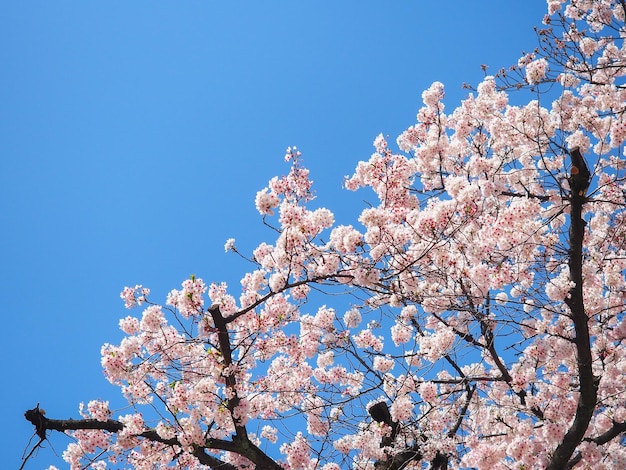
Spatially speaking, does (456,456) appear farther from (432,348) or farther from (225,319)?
(225,319)

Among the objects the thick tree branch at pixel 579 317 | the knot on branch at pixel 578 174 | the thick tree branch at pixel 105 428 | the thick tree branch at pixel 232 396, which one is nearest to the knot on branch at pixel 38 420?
the thick tree branch at pixel 105 428

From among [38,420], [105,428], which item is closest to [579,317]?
[105,428]

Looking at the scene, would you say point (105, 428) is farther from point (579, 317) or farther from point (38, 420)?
point (579, 317)

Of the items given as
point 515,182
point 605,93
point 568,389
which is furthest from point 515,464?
point 605,93

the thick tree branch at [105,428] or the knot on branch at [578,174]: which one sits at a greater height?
the knot on branch at [578,174]

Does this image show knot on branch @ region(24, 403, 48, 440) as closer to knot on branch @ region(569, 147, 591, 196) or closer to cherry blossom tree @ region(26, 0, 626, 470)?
cherry blossom tree @ region(26, 0, 626, 470)

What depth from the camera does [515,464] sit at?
6578mm

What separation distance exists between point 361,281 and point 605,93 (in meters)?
5.44

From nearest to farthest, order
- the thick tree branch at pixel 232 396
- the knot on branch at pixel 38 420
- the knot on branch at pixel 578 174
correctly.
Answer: the knot on branch at pixel 578 174 → the knot on branch at pixel 38 420 → the thick tree branch at pixel 232 396

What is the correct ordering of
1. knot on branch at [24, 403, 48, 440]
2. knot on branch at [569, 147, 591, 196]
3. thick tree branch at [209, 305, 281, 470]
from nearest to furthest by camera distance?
knot on branch at [569, 147, 591, 196] < knot on branch at [24, 403, 48, 440] < thick tree branch at [209, 305, 281, 470]

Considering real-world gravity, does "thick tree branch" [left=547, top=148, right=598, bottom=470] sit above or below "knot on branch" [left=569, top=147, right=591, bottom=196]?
below

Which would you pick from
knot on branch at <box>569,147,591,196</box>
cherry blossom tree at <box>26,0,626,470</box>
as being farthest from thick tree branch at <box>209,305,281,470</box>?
knot on branch at <box>569,147,591,196</box>

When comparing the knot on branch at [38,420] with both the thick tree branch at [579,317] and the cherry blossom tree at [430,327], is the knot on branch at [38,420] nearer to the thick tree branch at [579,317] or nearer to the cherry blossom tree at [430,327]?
the cherry blossom tree at [430,327]

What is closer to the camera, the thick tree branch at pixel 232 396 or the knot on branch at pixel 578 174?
the knot on branch at pixel 578 174
